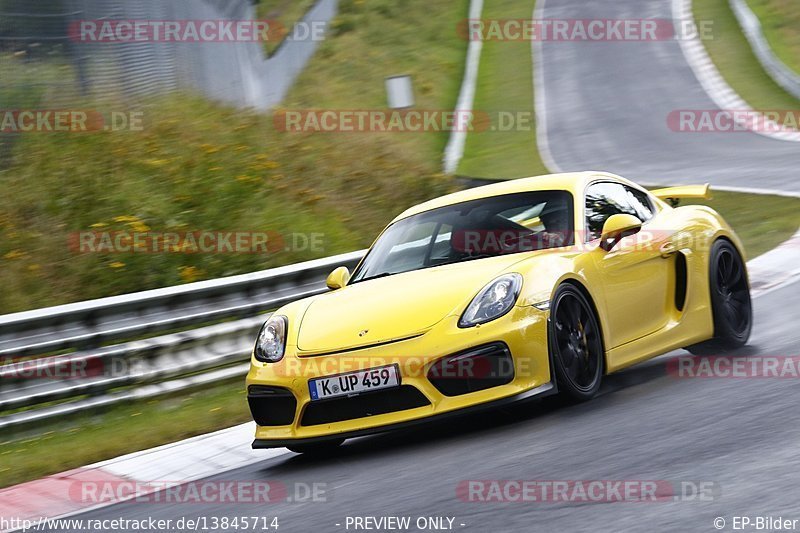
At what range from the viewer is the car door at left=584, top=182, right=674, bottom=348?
21.6 ft

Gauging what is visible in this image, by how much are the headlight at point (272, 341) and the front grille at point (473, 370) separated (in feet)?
3.04

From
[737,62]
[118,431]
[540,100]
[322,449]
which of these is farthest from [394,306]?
[737,62]

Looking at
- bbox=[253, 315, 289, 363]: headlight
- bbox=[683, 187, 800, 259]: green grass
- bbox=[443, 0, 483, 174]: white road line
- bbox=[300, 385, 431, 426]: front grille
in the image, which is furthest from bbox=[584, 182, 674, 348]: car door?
bbox=[443, 0, 483, 174]: white road line

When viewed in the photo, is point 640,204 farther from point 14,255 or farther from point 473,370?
point 14,255

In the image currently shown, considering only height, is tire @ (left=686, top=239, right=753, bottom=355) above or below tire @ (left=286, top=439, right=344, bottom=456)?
above

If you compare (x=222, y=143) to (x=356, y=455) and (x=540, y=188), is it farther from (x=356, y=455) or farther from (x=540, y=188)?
(x=356, y=455)

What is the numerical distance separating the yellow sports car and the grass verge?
1.24 m

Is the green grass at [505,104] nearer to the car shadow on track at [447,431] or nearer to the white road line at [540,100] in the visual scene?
the white road line at [540,100]

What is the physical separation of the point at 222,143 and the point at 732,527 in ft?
35.0

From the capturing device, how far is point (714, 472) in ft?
14.9

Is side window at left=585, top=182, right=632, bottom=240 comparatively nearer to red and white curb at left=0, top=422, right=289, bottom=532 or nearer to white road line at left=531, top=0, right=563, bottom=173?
red and white curb at left=0, top=422, right=289, bottom=532

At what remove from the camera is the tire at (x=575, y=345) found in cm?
596

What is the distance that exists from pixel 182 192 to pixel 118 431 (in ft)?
15.7

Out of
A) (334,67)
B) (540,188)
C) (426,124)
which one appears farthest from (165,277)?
(334,67)
